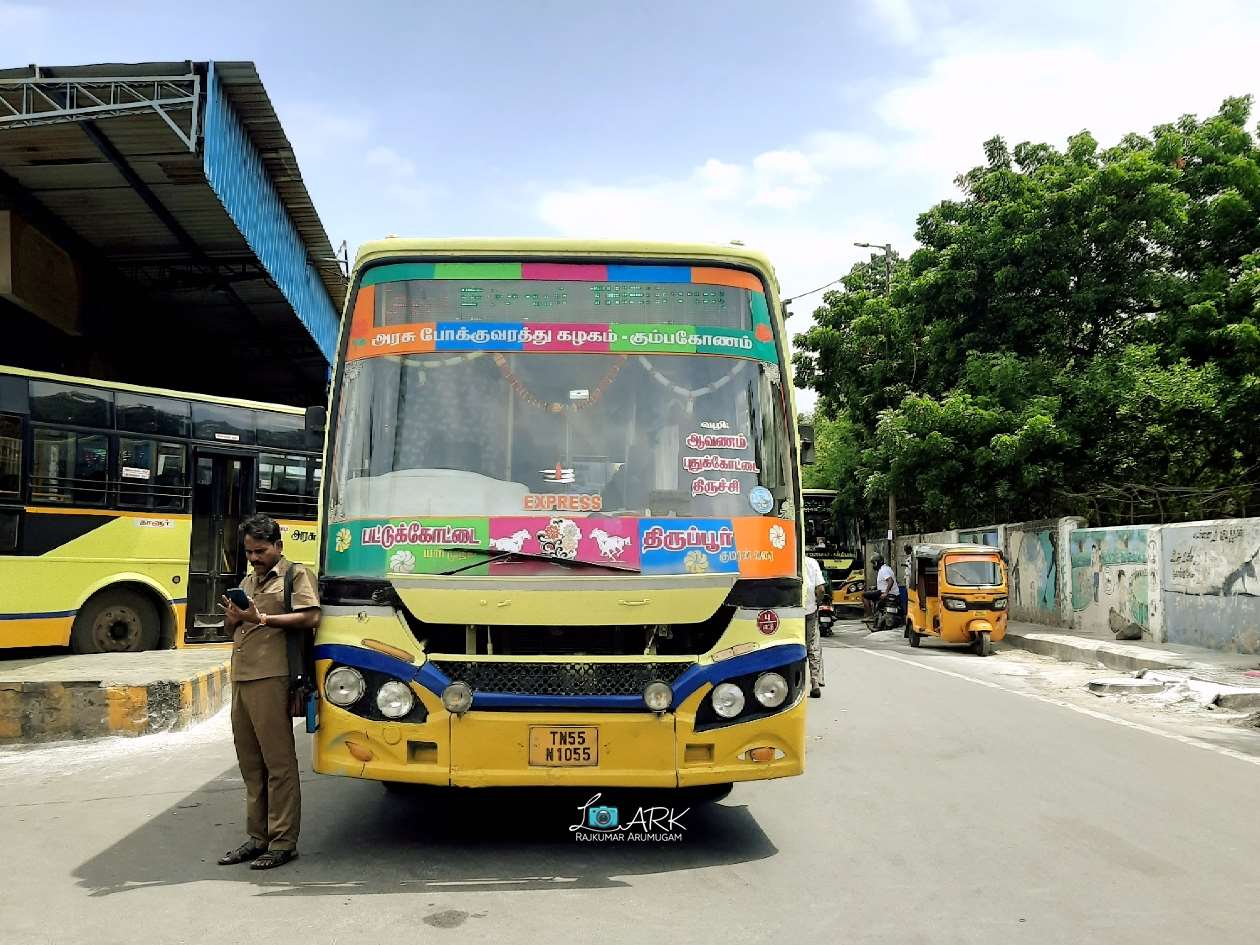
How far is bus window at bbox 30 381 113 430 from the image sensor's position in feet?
42.6

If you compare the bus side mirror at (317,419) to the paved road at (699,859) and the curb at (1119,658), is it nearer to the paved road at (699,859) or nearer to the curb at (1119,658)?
the paved road at (699,859)

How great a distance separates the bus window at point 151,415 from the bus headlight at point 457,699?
32.6 ft

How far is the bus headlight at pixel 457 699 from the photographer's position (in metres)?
5.47

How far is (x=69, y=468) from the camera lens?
13.2 metres

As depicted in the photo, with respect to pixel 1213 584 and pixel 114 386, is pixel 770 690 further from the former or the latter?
pixel 1213 584

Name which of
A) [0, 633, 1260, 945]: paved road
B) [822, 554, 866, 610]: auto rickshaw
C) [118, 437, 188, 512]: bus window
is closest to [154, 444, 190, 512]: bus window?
[118, 437, 188, 512]: bus window

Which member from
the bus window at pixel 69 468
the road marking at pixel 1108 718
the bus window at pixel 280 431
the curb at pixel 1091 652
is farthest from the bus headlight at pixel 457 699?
the curb at pixel 1091 652

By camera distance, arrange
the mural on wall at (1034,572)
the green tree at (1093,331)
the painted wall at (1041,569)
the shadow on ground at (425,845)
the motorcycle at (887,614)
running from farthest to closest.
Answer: the motorcycle at (887,614), the mural on wall at (1034,572), the painted wall at (1041,569), the green tree at (1093,331), the shadow on ground at (425,845)

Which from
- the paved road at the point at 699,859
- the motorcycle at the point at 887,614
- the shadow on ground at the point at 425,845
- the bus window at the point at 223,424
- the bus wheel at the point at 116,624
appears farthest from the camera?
the motorcycle at the point at 887,614

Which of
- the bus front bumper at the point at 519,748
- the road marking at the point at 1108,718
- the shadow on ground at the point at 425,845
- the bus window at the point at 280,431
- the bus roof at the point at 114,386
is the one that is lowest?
the road marking at the point at 1108,718

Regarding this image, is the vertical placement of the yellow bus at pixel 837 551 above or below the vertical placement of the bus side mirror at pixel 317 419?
below

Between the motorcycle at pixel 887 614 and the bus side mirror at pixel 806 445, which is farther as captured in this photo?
the motorcycle at pixel 887 614

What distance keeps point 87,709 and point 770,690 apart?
608 cm

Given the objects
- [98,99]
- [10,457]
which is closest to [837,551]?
[98,99]
